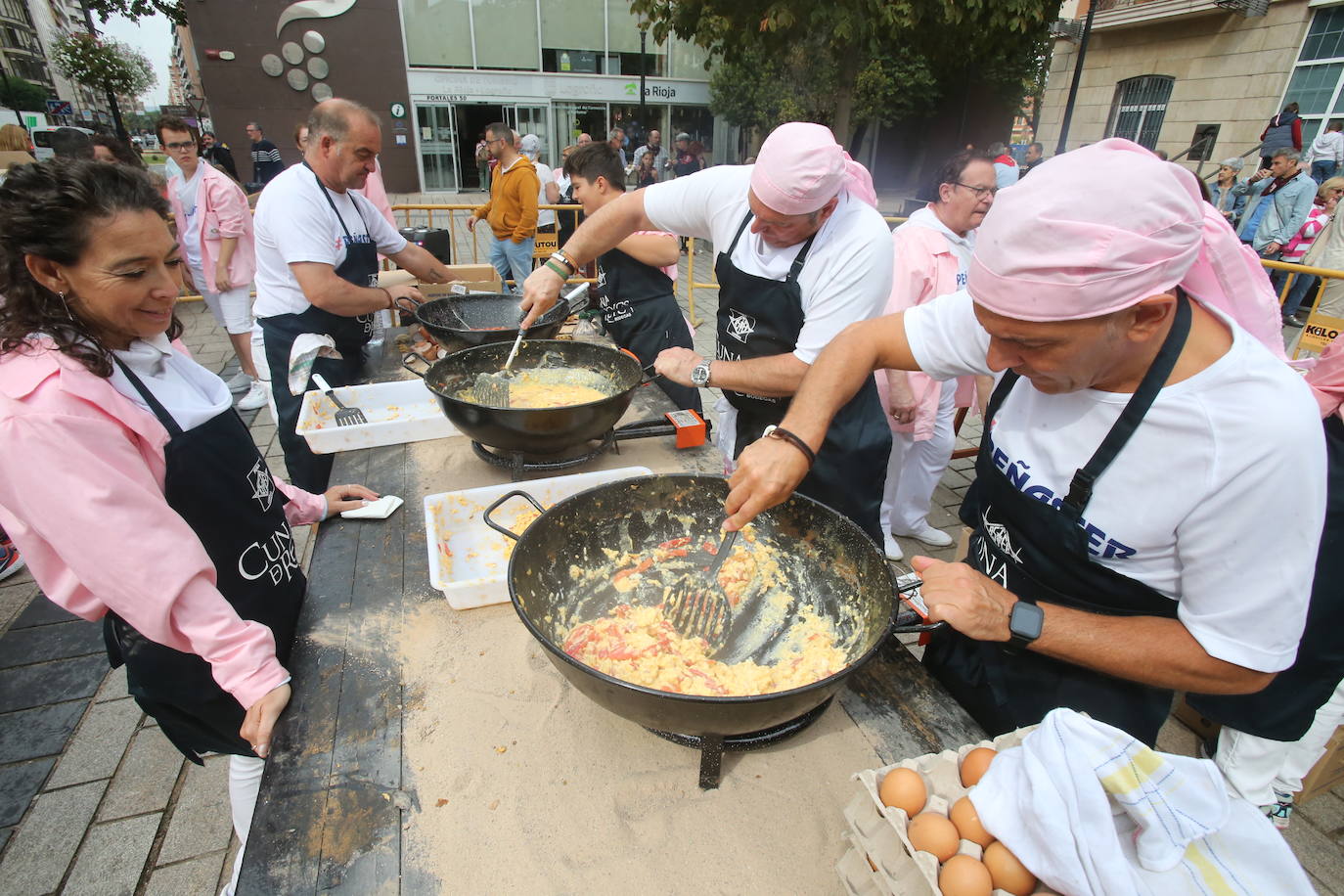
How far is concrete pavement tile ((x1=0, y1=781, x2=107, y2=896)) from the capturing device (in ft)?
6.91

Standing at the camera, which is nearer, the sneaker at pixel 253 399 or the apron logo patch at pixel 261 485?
the apron logo patch at pixel 261 485

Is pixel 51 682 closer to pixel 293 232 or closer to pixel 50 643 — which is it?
pixel 50 643

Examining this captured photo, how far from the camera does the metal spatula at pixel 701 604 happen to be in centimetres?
166

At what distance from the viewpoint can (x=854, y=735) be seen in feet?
4.73

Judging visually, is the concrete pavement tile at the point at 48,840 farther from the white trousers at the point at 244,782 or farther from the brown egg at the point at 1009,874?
the brown egg at the point at 1009,874

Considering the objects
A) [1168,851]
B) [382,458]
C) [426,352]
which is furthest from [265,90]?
[1168,851]

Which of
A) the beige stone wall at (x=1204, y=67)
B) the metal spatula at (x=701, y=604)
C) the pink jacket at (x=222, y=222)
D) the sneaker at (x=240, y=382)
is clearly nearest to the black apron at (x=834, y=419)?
the metal spatula at (x=701, y=604)

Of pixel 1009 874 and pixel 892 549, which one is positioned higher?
pixel 1009 874

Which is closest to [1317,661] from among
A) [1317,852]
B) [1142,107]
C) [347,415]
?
[1317,852]

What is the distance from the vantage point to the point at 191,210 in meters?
5.99

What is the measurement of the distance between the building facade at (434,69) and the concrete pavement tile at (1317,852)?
73.6 feet

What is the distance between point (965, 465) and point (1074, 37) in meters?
20.9

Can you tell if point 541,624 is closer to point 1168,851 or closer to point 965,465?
point 1168,851

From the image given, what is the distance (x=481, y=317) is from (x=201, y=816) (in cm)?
262
